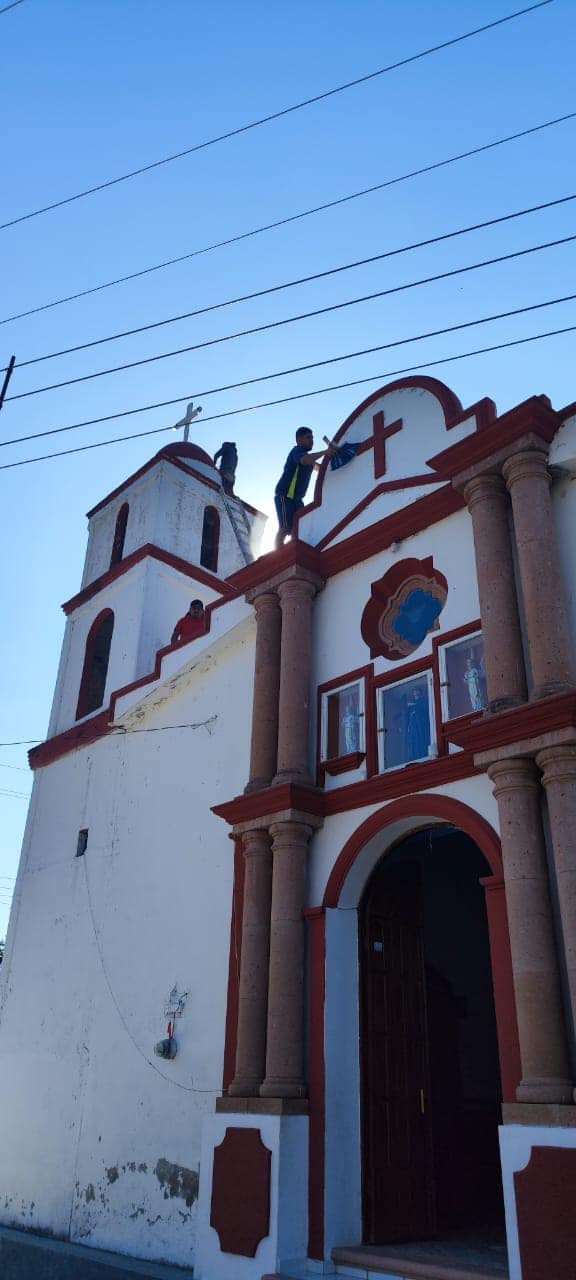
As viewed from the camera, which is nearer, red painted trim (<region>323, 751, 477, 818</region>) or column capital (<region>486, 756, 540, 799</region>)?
column capital (<region>486, 756, 540, 799</region>)

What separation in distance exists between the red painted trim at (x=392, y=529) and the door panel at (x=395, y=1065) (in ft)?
10.7

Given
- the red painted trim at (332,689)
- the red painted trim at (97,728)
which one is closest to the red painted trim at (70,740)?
the red painted trim at (97,728)

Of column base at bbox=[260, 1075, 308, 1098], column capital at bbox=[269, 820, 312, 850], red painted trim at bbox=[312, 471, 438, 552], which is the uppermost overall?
red painted trim at bbox=[312, 471, 438, 552]

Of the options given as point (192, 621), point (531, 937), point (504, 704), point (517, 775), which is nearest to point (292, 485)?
point (192, 621)

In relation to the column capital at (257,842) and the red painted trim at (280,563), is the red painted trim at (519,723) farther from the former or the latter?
the red painted trim at (280,563)

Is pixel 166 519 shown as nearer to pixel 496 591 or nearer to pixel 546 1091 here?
pixel 496 591

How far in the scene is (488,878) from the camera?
7293mm

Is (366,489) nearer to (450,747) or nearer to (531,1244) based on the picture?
(450,747)

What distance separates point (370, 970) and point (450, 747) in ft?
7.41

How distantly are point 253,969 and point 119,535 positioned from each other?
9961mm

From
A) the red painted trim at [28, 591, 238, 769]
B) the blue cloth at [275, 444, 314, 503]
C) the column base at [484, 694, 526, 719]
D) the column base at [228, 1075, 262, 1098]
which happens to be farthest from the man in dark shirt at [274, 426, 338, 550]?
the column base at [228, 1075, 262, 1098]

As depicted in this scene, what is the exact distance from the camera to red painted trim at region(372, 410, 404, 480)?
10352 millimetres

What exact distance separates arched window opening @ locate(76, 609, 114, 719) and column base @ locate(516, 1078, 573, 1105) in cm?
1005

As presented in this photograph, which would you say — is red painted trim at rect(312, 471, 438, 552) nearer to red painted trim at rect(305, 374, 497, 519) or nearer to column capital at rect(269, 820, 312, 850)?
red painted trim at rect(305, 374, 497, 519)
